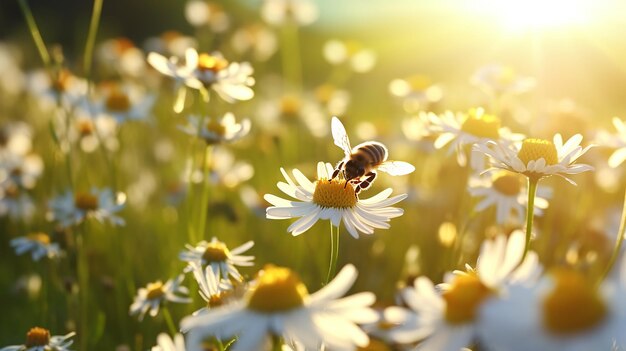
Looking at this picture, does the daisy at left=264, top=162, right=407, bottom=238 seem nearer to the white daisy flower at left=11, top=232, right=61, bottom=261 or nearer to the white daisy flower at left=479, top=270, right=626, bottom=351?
the white daisy flower at left=479, top=270, right=626, bottom=351

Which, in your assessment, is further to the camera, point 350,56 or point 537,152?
point 350,56

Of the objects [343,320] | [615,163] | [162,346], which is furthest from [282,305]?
[615,163]

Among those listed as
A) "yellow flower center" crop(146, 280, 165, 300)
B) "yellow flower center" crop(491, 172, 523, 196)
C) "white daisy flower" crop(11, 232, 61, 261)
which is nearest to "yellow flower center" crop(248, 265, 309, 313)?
"yellow flower center" crop(146, 280, 165, 300)

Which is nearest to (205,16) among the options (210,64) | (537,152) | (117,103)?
(117,103)

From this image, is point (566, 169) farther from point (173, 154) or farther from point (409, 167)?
point (173, 154)

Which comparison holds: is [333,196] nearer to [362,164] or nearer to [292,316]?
[362,164]

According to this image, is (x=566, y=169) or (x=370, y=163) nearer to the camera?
(x=566, y=169)
